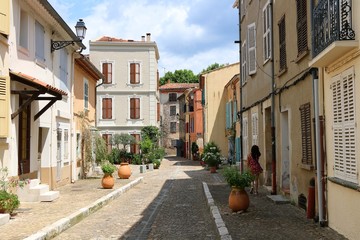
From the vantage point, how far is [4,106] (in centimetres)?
1038

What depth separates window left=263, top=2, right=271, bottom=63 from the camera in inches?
549

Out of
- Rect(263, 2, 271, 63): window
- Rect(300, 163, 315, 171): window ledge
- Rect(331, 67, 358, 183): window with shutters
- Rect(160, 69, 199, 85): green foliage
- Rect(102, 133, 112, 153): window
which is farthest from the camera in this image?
Rect(160, 69, 199, 85): green foliage

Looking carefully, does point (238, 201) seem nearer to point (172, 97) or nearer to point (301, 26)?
point (301, 26)

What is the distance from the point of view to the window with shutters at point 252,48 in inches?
643

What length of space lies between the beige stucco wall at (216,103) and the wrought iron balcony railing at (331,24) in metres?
32.2

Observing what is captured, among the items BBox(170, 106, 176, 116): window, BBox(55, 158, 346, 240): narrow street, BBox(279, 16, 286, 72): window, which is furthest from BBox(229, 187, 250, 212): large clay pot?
BBox(170, 106, 176, 116): window

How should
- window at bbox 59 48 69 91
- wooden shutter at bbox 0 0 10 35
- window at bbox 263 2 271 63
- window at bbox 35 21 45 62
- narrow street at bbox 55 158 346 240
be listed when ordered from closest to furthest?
narrow street at bbox 55 158 346 240 < wooden shutter at bbox 0 0 10 35 < window at bbox 35 21 45 62 < window at bbox 263 2 271 63 < window at bbox 59 48 69 91

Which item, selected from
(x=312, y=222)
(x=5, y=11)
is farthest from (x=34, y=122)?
(x=312, y=222)

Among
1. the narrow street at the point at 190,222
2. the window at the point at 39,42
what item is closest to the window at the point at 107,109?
the window at the point at 39,42

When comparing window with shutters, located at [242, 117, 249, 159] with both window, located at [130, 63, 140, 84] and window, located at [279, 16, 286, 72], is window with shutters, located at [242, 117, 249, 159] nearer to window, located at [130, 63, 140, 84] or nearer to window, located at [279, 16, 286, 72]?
window, located at [279, 16, 286, 72]

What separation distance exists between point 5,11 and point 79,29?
613 centimetres

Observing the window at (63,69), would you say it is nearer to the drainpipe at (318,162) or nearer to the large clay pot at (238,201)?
the large clay pot at (238,201)

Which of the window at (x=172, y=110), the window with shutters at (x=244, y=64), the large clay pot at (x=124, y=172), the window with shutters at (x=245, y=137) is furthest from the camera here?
the window at (x=172, y=110)

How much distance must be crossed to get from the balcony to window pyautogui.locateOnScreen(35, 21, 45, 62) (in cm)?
877
